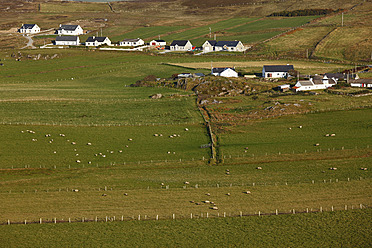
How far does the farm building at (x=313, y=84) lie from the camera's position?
374 ft

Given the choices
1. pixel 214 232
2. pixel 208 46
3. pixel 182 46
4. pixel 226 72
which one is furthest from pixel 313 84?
pixel 182 46

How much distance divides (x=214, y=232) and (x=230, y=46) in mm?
143809

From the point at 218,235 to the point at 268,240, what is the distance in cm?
442

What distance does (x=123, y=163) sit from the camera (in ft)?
217

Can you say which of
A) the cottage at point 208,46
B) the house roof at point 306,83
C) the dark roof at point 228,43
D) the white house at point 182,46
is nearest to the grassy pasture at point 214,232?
the house roof at point 306,83

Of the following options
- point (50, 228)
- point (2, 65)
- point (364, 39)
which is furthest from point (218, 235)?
point (364, 39)

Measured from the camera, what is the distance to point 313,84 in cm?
11512

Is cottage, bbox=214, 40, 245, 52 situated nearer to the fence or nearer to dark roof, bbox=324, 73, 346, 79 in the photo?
dark roof, bbox=324, 73, 346, 79

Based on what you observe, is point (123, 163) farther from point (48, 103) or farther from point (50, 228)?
point (48, 103)

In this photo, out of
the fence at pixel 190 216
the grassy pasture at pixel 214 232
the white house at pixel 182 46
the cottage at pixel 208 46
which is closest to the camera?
the grassy pasture at pixel 214 232

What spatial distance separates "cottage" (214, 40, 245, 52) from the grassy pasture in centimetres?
13769

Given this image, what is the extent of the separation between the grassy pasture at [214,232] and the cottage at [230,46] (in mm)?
137690

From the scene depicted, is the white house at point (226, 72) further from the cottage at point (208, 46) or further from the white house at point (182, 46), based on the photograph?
the white house at point (182, 46)

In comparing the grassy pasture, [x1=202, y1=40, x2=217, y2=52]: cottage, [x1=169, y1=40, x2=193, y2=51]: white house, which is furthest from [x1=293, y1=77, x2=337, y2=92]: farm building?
[x1=169, y1=40, x2=193, y2=51]: white house
